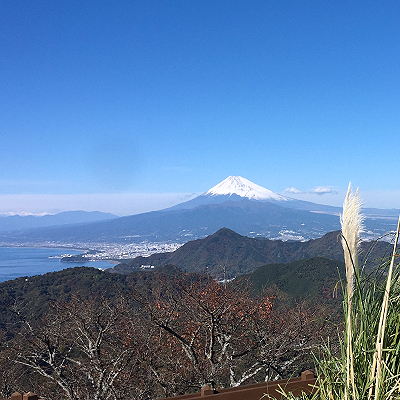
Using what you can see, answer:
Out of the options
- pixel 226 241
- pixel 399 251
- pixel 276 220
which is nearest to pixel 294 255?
pixel 226 241

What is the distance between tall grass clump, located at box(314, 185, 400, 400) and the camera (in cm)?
133

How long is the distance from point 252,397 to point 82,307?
7.14 meters

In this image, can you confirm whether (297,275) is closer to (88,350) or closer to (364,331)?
(88,350)

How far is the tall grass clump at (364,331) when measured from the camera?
1.33m

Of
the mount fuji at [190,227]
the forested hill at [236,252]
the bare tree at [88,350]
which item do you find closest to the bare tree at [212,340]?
the bare tree at [88,350]

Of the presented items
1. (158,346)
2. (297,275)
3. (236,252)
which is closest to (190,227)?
(236,252)

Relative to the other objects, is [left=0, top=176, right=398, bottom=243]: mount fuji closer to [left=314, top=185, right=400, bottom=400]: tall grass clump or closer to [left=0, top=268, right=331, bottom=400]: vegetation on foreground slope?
[left=0, top=268, right=331, bottom=400]: vegetation on foreground slope

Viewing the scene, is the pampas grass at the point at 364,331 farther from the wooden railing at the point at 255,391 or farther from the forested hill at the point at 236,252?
the forested hill at the point at 236,252

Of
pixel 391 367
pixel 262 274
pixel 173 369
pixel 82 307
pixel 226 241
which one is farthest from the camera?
pixel 226 241

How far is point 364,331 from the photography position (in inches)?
55.7

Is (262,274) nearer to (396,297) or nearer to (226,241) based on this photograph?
(396,297)

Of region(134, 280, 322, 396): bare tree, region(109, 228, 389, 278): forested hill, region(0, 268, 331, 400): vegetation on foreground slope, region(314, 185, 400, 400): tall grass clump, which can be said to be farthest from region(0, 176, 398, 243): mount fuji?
region(314, 185, 400, 400): tall grass clump

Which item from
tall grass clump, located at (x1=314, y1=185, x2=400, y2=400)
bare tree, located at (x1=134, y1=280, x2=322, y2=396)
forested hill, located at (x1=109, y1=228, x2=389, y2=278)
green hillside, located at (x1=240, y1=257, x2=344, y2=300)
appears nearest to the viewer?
tall grass clump, located at (x1=314, y1=185, x2=400, y2=400)

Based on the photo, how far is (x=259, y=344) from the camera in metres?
7.27
